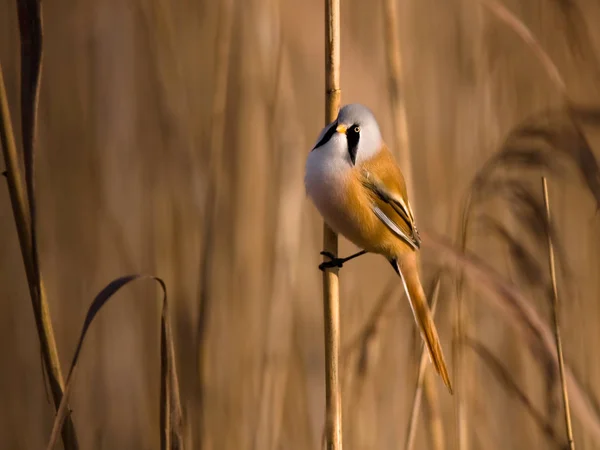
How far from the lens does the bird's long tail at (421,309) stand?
1152mm

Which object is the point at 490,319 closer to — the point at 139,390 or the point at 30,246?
the point at 139,390

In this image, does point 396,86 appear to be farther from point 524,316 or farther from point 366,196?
point 524,316

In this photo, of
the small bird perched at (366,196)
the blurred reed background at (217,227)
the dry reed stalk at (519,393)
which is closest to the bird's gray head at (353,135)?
the small bird perched at (366,196)

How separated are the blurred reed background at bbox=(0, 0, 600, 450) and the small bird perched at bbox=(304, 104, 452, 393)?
171 mm

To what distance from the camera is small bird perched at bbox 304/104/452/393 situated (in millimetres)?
1168

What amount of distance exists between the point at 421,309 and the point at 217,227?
0.54 meters

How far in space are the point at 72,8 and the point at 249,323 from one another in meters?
0.81

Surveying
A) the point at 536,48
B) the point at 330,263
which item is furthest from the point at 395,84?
the point at 330,263

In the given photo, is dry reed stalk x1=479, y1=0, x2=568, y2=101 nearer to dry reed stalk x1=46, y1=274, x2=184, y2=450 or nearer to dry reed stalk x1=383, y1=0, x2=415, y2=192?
dry reed stalk x1=383, y1=0, x2=415, y2=192

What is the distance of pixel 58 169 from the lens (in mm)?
1590

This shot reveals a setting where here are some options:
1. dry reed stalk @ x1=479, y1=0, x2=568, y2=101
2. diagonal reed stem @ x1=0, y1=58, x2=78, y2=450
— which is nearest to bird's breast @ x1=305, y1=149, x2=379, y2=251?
dry reed stalk @ x1=479, y1=0, x2=568, y2=101

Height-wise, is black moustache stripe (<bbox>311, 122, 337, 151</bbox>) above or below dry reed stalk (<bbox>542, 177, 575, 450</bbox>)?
above

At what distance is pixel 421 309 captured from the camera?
1.25m

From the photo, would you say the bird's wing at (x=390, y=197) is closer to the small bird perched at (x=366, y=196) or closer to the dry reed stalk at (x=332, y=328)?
the small bird perched at (x=366, y=196)
